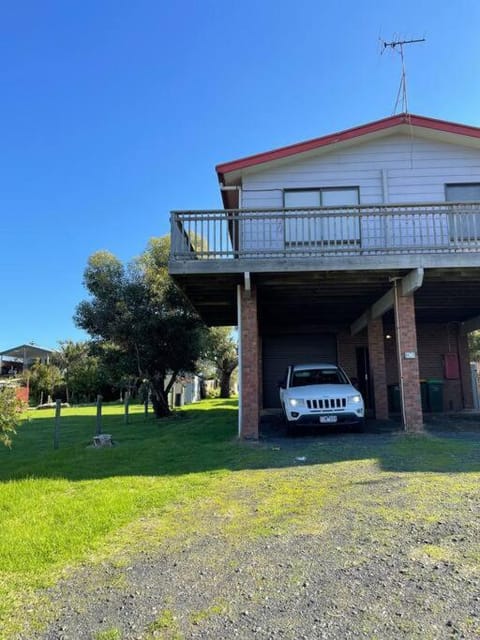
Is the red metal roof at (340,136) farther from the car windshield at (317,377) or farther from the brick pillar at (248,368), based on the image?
Result: the car windshield at (317,377)

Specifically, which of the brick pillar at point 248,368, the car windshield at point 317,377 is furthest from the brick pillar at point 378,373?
the brick pillar at point 248,368

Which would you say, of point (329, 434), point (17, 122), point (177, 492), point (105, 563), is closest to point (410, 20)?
point (329, 434)

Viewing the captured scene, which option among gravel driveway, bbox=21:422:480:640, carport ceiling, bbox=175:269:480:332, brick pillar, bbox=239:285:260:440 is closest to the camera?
gravel driveway, bbox=21:422:480:640

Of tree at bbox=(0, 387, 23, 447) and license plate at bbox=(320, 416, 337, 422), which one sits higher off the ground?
tree at bbox=(0, 387, 23, 447)

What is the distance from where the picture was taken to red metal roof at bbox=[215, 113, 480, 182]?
11641 millimetres

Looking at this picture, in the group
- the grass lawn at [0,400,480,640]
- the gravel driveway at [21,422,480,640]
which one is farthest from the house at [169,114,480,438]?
the gravel driveway at [21,422,480,640]

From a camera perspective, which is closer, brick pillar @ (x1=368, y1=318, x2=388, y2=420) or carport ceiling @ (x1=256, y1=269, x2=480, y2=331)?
carport ceiling @ (x1=256, y1=269, x2=480, y2=331)

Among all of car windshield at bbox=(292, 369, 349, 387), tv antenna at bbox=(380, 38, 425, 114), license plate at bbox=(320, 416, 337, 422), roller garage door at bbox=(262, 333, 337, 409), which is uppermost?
tv antenna at bbox=(380, 38, 425, 114)

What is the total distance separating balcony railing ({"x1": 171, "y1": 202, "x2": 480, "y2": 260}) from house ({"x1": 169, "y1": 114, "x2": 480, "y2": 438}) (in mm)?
33

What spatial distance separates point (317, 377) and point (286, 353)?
5965 mm

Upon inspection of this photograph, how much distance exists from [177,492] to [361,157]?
10223 mm

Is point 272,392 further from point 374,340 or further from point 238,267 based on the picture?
point 238,267

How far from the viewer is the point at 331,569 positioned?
3258 mm

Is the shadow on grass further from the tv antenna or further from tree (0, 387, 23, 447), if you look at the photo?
the tv antenna
